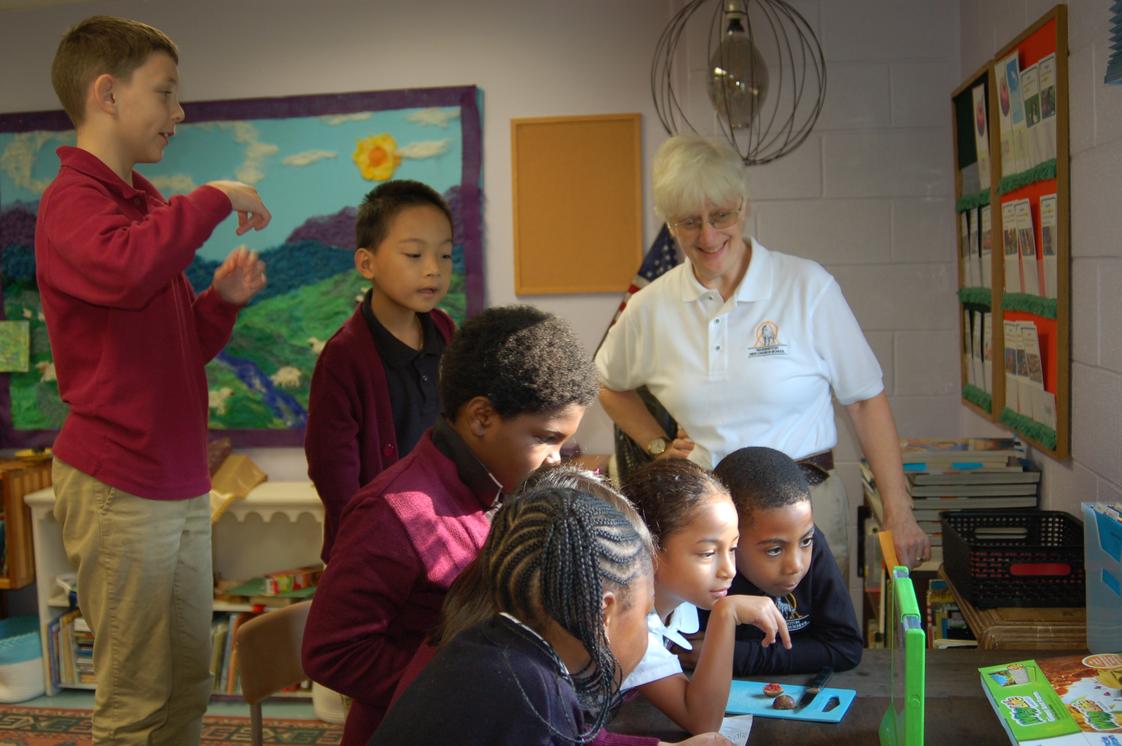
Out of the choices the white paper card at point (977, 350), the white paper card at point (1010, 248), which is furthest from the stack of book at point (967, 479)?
the white paper card at point (1010, 248)

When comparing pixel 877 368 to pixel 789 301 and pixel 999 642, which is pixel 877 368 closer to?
pixel 789 301

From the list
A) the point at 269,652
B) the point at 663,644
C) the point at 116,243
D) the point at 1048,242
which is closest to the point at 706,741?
the point at 663,644

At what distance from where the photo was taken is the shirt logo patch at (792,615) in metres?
1.59

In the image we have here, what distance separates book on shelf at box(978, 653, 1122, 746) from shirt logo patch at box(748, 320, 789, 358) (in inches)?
31.0

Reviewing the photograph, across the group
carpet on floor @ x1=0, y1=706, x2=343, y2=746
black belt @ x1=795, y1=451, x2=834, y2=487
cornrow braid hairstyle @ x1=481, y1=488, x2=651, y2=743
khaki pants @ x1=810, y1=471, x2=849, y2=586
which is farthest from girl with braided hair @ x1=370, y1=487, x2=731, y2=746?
carpet on floor @ x1=0, y1=706, x2=343, y2=746

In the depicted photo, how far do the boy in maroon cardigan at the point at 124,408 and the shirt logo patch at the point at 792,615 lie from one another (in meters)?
1.04

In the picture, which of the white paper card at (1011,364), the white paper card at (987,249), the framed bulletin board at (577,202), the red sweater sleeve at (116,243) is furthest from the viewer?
the framed bulletin board at (577,202)

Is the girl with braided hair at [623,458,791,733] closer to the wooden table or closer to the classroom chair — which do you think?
the wooden table

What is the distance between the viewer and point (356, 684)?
4.26ft

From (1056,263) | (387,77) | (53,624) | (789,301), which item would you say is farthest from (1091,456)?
(53,624)

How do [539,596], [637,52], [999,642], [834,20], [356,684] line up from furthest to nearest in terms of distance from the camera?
[637,52] < [834,20] < [999,642] < [356,684] < [539,596]

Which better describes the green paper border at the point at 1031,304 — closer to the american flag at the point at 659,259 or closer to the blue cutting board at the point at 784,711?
the american flag at the point at 659,259

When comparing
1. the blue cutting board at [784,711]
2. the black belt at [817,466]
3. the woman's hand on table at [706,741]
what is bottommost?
the blue cutting board at [784,711]

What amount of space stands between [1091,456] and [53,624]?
133 inches
